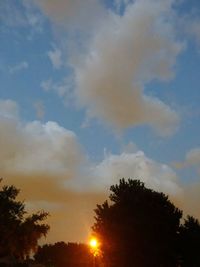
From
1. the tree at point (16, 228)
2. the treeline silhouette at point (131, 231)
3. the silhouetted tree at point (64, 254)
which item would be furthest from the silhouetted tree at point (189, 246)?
the silhouetted tree at point (64, 254)

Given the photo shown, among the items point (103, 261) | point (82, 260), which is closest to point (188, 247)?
point (103, 261)

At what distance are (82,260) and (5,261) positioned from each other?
251 ft

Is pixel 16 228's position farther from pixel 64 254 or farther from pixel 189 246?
pixel 64 254

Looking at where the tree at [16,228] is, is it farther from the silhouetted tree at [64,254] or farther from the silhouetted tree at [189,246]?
the silhouetted tree at [64,254]

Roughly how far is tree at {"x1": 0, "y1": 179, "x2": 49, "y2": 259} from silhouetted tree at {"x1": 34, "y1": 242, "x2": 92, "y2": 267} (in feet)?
210

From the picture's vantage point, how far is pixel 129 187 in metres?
64.0

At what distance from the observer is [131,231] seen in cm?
5875

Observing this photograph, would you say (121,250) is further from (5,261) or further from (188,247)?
(5,261)

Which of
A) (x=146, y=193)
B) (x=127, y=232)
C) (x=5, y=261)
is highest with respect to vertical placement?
(x=146, y=193)

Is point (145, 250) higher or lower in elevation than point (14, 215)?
lower

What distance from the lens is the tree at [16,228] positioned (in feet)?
214

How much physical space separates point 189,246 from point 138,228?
29.4 ft

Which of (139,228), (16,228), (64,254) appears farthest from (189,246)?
(64,254)

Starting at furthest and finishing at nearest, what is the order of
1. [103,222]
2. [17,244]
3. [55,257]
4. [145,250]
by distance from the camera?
[55,257], [17,244], [103,222], [145,250]
